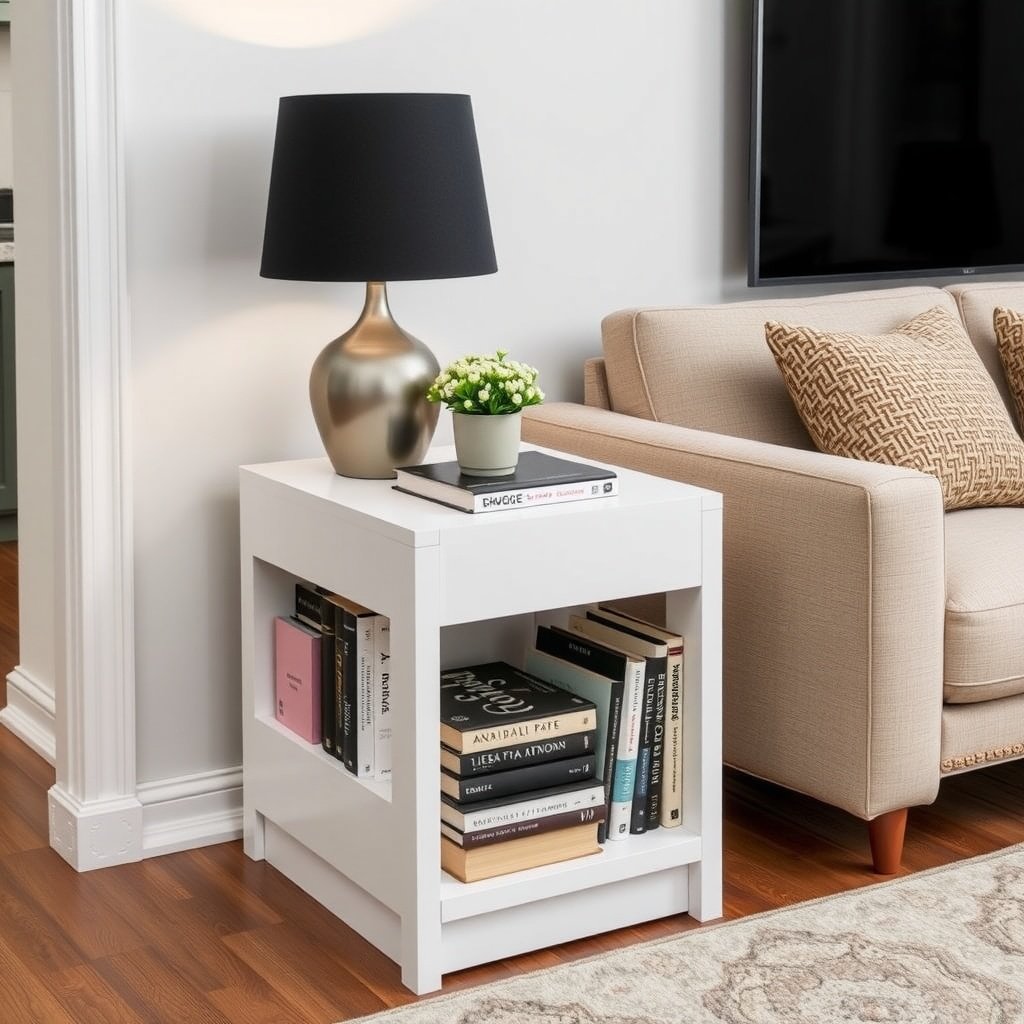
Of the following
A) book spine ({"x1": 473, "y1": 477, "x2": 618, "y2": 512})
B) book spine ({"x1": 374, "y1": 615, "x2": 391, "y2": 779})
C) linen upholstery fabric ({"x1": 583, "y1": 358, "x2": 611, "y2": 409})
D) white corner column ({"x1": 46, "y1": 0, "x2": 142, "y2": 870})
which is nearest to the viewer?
book spine ({"x1": 473, "y1": 477, "x2": 618, "y2": 512})

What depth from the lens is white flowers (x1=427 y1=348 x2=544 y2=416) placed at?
2.06m

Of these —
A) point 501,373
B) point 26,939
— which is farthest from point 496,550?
point 26,939

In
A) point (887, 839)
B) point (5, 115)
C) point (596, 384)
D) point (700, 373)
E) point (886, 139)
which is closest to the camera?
point (887, 839)

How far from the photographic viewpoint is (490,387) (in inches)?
81.0

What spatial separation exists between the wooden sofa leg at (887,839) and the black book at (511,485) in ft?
2.12

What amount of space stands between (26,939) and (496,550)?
849mm

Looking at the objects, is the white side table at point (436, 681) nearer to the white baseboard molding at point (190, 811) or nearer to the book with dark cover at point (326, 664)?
the book with dark cover at point (326, 664)

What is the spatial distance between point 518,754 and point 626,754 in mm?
184

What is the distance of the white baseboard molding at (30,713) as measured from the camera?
2.85 metres

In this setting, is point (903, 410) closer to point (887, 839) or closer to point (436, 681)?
point (887, 839)

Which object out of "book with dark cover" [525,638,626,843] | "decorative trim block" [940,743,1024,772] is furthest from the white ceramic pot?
"decorative trim block" [940,743,1024,772]

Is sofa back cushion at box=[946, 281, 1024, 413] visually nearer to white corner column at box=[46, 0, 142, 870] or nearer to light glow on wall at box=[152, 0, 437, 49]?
light glow on wall at box=[152, 0, 437, 49]

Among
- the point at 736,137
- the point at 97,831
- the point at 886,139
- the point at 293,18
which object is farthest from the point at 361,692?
the point at 886,139

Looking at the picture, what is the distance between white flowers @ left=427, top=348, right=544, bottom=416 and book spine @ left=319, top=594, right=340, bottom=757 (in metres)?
0.37
